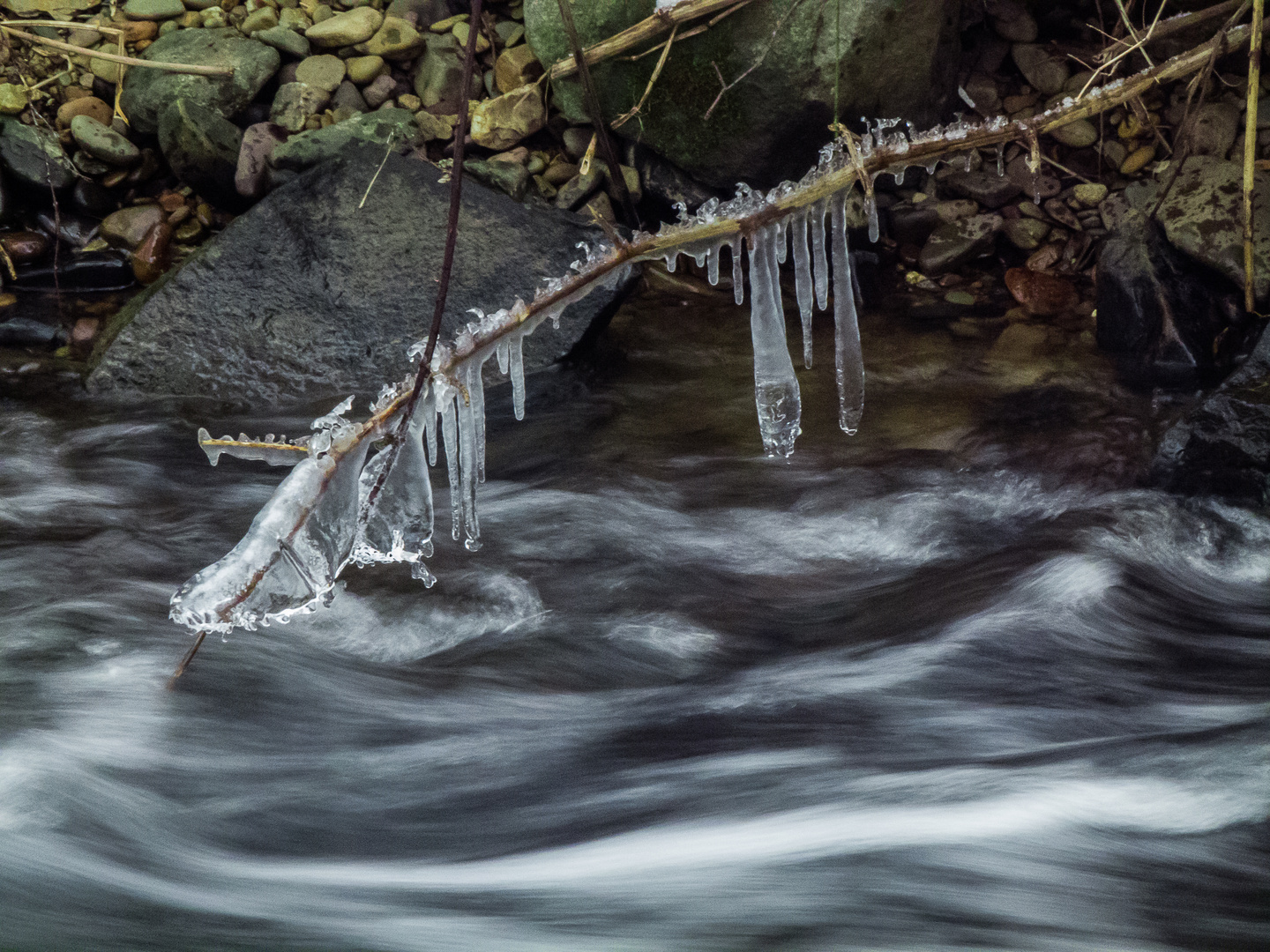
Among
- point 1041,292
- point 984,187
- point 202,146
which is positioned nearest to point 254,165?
point 202,146

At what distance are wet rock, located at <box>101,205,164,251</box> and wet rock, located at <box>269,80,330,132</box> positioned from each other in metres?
0.90

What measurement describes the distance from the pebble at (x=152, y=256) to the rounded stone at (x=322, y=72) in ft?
3.95

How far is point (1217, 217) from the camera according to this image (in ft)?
15.8

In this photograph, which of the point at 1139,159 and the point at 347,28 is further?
the point at 347,28

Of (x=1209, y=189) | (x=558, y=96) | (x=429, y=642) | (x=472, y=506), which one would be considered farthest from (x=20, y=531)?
(x=1209, y=189)

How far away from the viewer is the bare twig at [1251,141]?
137 inches

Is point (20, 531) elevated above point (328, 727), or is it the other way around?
point (20, 531)

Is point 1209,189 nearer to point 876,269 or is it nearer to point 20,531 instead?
point 876,269

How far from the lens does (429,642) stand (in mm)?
3275

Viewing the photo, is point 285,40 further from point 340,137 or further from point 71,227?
point 71,227

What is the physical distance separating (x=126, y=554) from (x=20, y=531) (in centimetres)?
45

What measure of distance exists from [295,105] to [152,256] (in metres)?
1.20

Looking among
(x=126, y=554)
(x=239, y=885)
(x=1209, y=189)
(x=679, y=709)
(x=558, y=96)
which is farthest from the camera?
(x=558, y=96)

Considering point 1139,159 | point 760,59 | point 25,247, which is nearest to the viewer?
point 760,59
